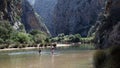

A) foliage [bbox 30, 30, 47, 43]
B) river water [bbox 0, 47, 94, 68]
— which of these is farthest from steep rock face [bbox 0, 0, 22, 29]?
river water [bbox 0, 47, 94, 68]

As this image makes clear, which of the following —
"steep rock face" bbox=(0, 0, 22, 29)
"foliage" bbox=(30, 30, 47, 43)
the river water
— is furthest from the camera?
"steep rock face" bbox=(0, 0, 22, 29)

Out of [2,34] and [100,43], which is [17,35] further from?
[100,43]

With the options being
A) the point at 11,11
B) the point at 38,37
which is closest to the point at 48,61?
the point at 38,37

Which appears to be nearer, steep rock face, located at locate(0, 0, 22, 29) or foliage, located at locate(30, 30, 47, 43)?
foliage, located at locate(30, 30, 47, 43)

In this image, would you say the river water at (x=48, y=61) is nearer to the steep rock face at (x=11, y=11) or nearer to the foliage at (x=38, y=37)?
the foliage at (x=38, y=37)

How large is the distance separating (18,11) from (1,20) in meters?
26.8

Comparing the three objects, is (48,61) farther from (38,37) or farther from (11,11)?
(11,11)

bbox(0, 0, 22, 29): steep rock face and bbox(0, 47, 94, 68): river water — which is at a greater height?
bbox(0, 0, 22, 29): steep rock face

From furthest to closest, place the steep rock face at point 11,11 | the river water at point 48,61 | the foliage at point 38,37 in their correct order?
the steep rock face at point 11,11 → the foliage at point 38,37 → the river water at point 48,61

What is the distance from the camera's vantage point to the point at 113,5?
59.6 meters

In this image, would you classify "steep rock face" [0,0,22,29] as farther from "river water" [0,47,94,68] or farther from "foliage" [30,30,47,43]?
"river water" [0,47,94,68]

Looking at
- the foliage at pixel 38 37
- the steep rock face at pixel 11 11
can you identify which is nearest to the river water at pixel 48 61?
the foliage at pixel 38 37

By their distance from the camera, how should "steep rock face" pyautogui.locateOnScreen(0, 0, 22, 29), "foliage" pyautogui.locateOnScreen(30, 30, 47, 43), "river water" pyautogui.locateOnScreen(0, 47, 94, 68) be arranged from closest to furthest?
"river water" pyautogui.locateOnScreen(0, 47, 94, 68), "foliage" pyautogui.locateOnScreen(30, 30, 47, 43), "steep rock face" pyautogui.locateOnScreen(0, 0, 22, 29)

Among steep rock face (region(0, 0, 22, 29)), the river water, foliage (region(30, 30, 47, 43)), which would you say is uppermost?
steep rock face (region(0, 0, 22, 29))
